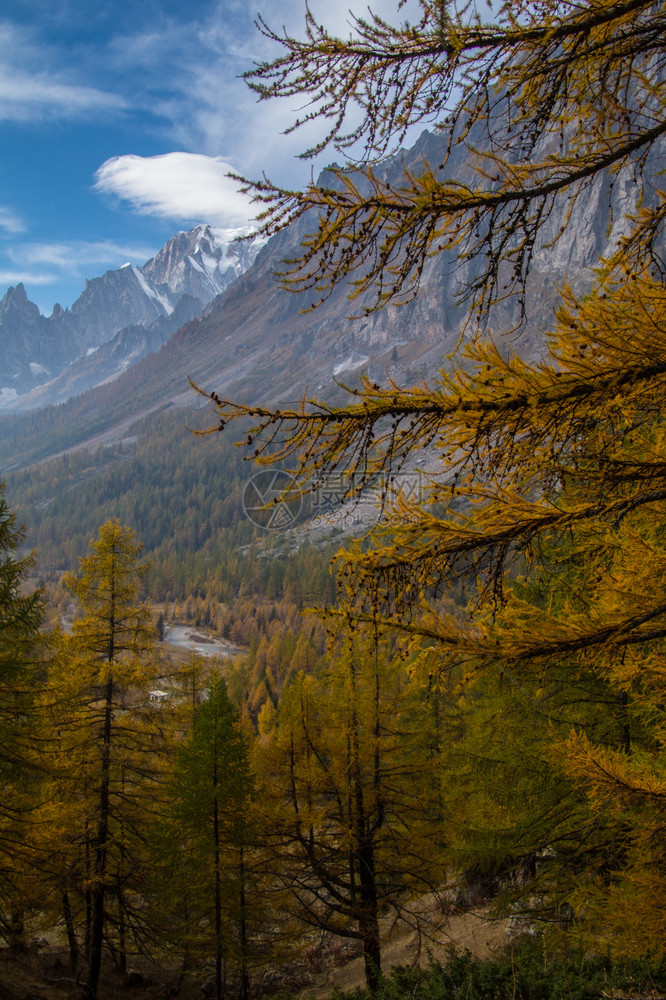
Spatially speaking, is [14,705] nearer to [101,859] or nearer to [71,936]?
[101,859]

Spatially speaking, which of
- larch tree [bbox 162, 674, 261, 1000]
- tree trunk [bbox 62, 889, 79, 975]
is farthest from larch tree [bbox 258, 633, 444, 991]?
tree trunk [bbox 62, 889, 79, 975]

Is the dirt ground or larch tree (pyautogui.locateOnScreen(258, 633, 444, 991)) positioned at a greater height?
larch tree (pyautogui.locateOnScreen(258, 633, 444, 991))

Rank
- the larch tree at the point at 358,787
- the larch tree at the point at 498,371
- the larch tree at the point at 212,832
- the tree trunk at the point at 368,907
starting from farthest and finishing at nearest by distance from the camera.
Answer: the larch tree at the point at 212,832 < the larch tree at the point at 358,787 < the tree trunk at the point at 368,907 < the larch tree at the point at 498,371

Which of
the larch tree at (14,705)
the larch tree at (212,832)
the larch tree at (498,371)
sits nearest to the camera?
the larch tree at (498,371)

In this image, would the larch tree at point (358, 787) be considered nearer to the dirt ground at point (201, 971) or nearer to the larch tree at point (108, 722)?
the dirt ground at point (201, 971)

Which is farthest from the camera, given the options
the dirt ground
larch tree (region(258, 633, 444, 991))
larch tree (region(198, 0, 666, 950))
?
the dirt ground

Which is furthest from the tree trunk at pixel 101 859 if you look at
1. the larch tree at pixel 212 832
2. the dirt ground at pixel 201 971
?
the larch tree at pixel 212 832

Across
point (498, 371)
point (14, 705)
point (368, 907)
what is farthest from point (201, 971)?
point (498, 371)

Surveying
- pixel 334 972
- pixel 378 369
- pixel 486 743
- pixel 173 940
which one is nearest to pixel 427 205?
pixel 486 743

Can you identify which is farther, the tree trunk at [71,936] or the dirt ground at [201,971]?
the tree trunk at [71,936]

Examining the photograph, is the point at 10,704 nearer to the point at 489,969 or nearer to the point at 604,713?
the point at 489,969

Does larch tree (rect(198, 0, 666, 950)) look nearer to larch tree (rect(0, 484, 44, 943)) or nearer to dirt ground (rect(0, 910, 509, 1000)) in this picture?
larch tree (rect(0, 484, 44, 943))

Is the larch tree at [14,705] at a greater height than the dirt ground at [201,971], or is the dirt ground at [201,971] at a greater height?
the larch tree at [14,705]

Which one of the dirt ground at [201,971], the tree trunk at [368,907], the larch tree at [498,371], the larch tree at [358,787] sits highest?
the larch tree at [498,371]
